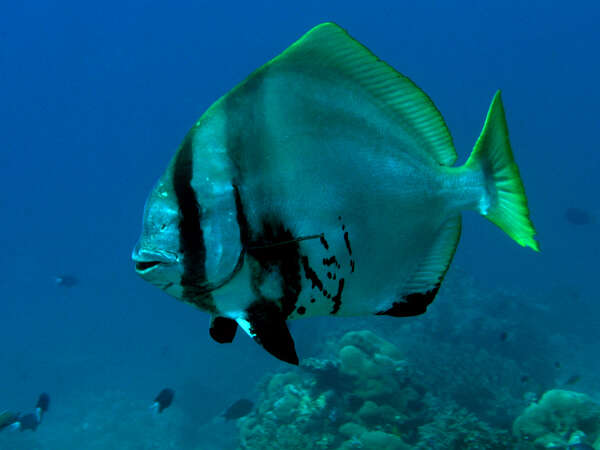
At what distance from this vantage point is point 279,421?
23.1ft

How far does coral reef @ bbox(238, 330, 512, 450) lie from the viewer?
5.92 meters

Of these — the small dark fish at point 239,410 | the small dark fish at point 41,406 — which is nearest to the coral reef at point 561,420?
the small dark fish at point 239,410

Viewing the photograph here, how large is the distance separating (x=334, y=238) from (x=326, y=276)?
8cm

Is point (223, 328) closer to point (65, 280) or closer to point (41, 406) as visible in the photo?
point (41, 406)

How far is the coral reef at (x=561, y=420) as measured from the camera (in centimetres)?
629

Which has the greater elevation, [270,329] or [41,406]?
[270,329]

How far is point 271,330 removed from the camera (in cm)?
86

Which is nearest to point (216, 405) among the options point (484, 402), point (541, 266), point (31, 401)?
point (484, 402)

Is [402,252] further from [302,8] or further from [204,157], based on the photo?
[302,8]

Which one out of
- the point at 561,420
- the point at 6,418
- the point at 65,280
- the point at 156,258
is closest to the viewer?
the point at 156,258

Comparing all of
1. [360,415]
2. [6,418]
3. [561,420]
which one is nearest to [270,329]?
[360,415]

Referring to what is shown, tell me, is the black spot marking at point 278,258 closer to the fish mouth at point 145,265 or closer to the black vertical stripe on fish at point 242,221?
the black vertical stripe on fish at point 242,221

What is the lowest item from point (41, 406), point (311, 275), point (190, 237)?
point (41, 406)

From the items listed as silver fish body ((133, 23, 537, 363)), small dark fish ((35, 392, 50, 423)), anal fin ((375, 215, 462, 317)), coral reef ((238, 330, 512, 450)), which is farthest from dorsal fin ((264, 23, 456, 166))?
small dark fish ((35, 392, 50, 423))
